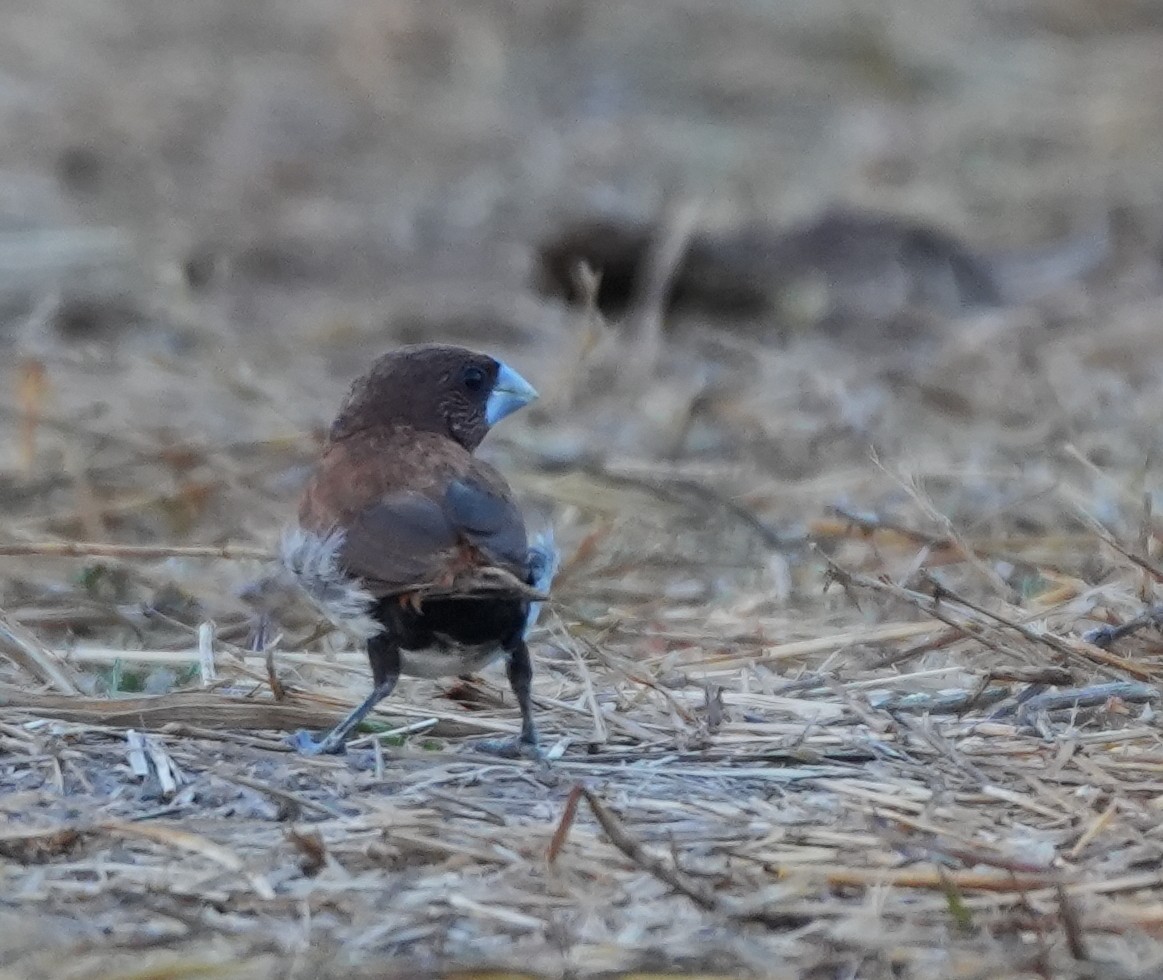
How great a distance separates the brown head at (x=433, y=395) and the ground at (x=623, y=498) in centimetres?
52

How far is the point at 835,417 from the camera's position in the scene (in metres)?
7.16

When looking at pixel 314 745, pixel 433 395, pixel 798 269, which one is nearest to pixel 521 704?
pixel 314 745

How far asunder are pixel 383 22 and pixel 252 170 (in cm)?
310

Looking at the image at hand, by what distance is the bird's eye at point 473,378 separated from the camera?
456 centimetres

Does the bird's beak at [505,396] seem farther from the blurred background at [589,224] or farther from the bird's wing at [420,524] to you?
the blurred background at [589,224]

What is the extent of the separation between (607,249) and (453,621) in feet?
19.2

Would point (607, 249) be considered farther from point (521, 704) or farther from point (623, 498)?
point (521, 704)

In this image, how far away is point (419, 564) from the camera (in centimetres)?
362

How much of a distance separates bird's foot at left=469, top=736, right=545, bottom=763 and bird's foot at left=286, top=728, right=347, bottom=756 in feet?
0.86

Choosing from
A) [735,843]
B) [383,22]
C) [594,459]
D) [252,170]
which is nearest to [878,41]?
[383,22]

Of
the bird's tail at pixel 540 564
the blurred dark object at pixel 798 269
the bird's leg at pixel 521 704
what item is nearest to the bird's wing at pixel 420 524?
the bird's tail at pixel 540 564

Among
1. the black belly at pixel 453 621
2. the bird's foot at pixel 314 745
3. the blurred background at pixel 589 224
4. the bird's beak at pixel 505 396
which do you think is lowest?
the blurred background at pixel 589 224

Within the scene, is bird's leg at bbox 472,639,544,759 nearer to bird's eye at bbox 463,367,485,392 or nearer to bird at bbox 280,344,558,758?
bird at bbox 280,344,558,758

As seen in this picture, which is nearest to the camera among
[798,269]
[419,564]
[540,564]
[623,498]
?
[419,564]
